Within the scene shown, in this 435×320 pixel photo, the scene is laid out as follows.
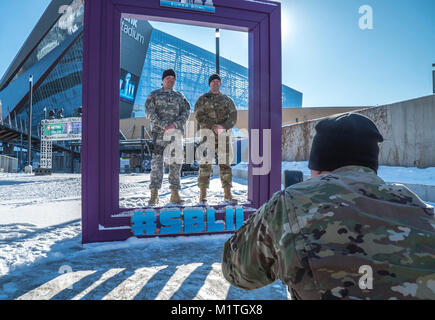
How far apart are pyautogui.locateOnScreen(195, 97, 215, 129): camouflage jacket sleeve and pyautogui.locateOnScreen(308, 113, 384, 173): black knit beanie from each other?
2929 millimetres

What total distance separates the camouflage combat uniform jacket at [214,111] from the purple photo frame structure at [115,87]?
777 mm

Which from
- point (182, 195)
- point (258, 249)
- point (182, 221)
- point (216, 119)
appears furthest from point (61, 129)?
point (258, 249)

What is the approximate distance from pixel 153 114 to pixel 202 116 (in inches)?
27.5

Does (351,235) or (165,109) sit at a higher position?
(165,109)

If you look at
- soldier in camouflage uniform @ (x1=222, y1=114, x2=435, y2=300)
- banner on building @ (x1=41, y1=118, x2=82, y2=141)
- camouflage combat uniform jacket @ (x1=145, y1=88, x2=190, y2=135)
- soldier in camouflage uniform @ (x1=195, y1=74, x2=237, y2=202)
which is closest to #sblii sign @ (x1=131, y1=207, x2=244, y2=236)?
soldier in camouflage uniform @ (x1=195, y1=74, x2=237, y2=202)

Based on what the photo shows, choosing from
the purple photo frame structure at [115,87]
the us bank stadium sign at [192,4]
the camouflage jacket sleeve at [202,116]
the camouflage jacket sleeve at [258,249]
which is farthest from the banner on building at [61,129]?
the camouflage jacket sleeve at [258,249]

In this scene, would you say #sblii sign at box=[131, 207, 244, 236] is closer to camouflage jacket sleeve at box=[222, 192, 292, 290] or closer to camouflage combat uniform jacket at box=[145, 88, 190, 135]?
camouflage combat uniform jacket at box=[145, 88, 190, 135]

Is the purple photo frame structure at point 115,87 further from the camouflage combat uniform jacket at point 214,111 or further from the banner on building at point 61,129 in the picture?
the banner on building at point 61,129

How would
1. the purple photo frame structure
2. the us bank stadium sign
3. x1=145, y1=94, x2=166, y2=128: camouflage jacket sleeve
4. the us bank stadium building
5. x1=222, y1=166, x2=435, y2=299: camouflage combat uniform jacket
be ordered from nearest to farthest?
x1=222, y1=166, x2=435, y2=299: camouflage combat uniform jacket → the purple photo frame structure → the us bank stadium sign → x1=145, y1=94, x2=166, y2=128: camouflage jacket sleeve → the us bank stadium building

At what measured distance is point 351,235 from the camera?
64cm

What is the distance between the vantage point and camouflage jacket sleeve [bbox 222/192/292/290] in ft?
2.45

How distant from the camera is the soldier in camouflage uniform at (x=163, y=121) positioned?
11.4ft

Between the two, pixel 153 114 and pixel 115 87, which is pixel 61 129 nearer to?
pixel 153 114
